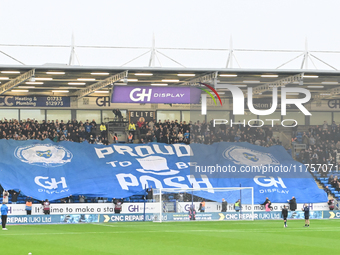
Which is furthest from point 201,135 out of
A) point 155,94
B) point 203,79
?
point 155,94

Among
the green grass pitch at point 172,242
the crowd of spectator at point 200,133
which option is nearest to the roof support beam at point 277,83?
the crowd of spectator at point 200,133

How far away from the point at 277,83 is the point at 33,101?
69.8ft

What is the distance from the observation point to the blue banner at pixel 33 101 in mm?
46594

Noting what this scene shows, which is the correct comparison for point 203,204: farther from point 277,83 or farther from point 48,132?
point 48,132

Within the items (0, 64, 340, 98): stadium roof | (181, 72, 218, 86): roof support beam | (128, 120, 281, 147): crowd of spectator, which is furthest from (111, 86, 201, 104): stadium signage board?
(128, 120, 281, 147): crowd of spectator

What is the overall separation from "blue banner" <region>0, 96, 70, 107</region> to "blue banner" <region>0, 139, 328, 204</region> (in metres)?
8.86

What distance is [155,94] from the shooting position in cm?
3866

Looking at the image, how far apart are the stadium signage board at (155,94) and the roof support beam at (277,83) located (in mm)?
5018

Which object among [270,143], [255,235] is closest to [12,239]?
[255,235]

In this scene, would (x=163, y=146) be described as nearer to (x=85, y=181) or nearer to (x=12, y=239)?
(x=85, y=181)

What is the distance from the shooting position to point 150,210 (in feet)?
113

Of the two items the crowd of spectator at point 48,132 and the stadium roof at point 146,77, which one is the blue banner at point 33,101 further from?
the crowd of spectator at point 48,132

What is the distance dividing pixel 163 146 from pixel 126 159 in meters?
3.24

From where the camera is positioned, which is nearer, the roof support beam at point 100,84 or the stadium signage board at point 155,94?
the roof support beam at point 100,84
